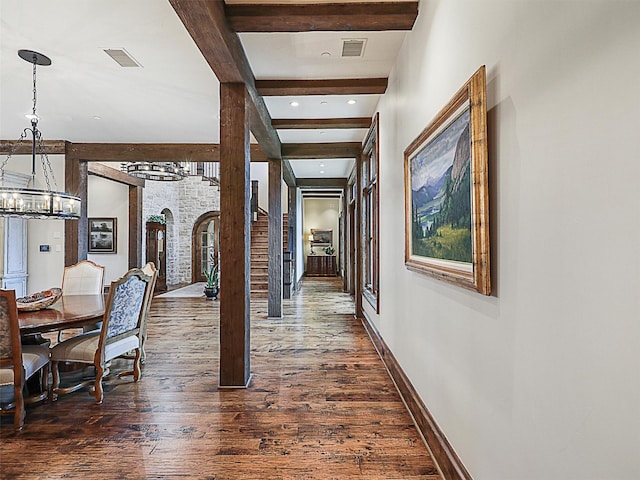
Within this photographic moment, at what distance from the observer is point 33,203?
366 centimetres

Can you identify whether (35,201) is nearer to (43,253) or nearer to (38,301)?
(38,301)

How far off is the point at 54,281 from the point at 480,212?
7533 mm

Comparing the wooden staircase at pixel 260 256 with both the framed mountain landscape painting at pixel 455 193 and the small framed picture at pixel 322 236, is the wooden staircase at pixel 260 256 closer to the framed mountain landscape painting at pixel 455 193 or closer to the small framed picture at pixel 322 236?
the small framed picture at pixel 322 236

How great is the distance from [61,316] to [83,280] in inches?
58.6

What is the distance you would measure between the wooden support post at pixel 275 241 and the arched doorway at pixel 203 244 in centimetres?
574

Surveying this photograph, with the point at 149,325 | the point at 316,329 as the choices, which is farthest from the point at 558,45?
the point at 149,325

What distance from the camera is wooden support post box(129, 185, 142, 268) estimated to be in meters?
9.32

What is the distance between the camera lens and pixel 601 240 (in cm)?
91

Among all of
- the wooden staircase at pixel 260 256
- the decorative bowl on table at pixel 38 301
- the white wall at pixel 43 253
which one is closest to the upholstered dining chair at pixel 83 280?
the decorative bowl on table at pixel 38 301

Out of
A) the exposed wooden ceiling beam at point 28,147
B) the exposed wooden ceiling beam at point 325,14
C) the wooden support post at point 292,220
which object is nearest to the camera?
the exposed wooden ceiling beam at point 325,14

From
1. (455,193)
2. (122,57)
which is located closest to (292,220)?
(122,57)

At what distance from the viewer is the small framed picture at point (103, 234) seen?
9508 millimetres

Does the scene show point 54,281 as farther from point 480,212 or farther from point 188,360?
point 480,212

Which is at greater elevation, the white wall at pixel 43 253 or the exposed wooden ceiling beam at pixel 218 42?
the exposed wooden ceiling beam at pixel 218 42
